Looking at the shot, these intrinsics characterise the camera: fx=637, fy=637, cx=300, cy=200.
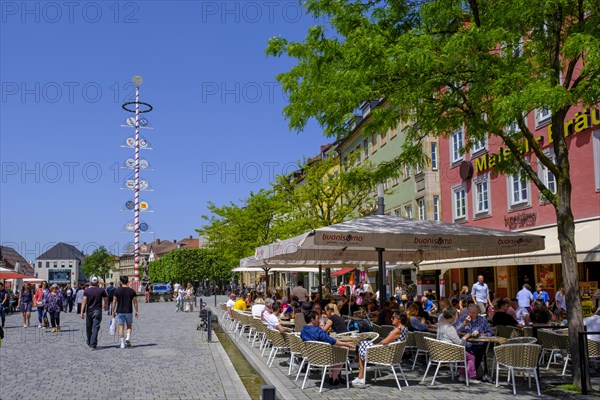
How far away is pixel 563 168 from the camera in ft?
32.0

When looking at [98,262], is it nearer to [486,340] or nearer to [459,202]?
[459,202]

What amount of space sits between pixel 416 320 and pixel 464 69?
5.06 meters

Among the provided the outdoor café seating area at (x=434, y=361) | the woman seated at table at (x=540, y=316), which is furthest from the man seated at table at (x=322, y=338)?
the woman seated at table at (x=540, y=316)

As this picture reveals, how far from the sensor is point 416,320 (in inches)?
485

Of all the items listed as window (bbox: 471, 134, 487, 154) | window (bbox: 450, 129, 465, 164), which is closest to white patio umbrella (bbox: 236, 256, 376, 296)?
window (bbox: 471, 134, 487, 154)

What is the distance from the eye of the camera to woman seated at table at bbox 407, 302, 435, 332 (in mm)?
12242

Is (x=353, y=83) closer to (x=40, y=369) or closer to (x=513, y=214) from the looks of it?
(x=40, y=369)

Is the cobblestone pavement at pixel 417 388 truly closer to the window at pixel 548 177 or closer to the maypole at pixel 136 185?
the window at pixel 548 177

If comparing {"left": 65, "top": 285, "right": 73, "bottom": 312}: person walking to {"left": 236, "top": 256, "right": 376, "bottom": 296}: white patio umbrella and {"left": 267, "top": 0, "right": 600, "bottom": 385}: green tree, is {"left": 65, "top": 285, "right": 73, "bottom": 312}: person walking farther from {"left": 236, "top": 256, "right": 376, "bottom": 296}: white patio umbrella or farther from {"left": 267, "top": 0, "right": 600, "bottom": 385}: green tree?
{"left": 267, "top": 0, "right": 600, "bottom": 385}: green tree

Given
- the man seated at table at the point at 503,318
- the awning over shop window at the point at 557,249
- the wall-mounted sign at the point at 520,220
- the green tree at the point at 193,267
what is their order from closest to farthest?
the man seated at table at the point at 503,318 < the awning over shop window at the point at 557,249 < the wall-mounted sign at the point at 520,220 < the green tree at the point at 193,267

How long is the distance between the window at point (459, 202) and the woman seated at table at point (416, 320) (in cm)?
1775

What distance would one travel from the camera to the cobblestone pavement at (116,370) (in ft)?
32.0

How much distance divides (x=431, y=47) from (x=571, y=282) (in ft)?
13.3

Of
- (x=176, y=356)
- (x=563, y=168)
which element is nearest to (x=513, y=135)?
(x=563, y=168)
